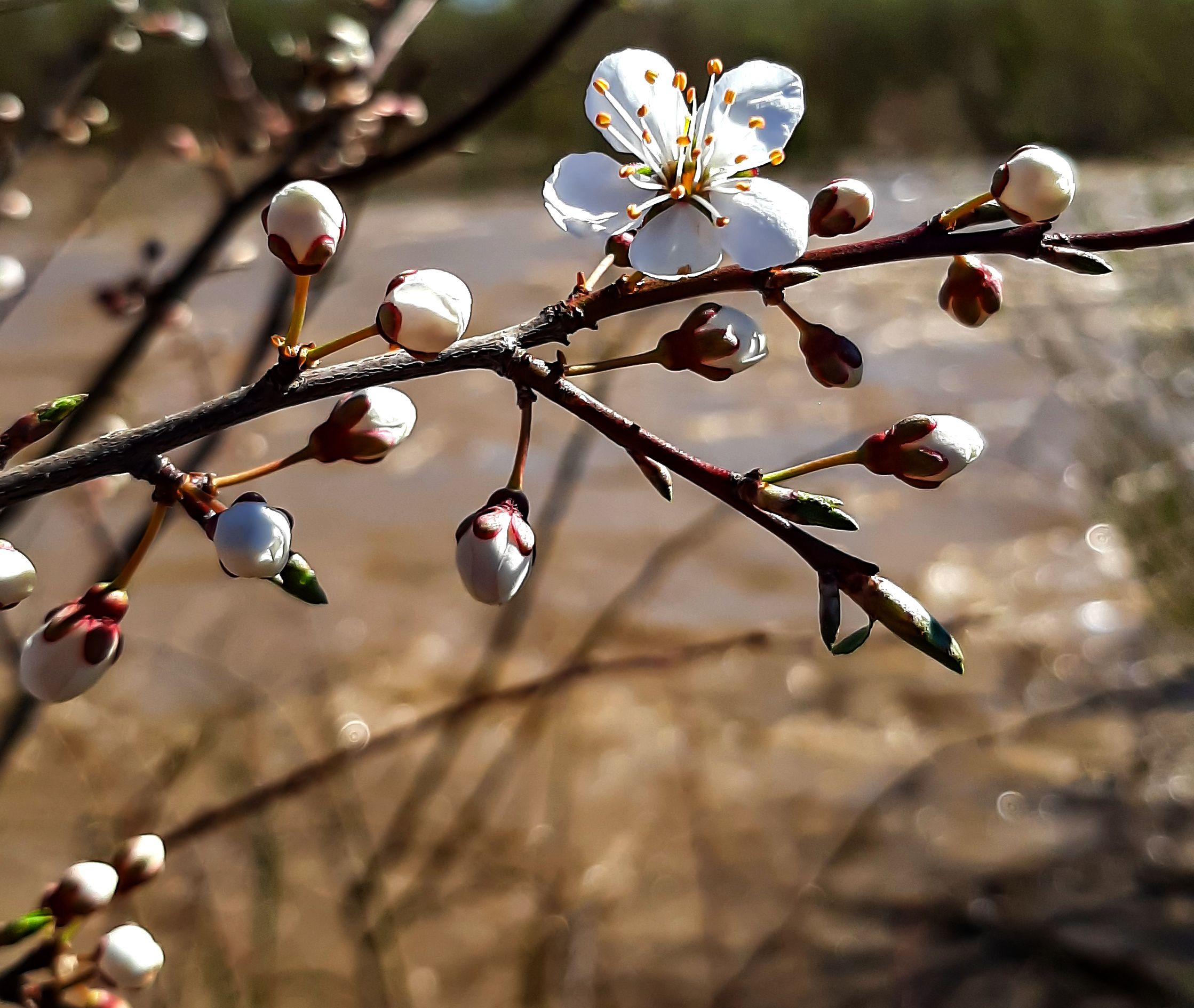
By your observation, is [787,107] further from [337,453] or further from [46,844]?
[46,844]

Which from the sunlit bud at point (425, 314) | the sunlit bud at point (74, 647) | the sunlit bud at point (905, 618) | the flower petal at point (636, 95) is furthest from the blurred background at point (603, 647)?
the sunlit bud at point (905, 618)

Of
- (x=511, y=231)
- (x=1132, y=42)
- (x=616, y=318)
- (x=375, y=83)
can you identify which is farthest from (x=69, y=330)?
(x=1132, y=42)

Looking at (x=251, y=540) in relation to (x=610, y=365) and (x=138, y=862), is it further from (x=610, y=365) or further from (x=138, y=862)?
(x=138, y=862)

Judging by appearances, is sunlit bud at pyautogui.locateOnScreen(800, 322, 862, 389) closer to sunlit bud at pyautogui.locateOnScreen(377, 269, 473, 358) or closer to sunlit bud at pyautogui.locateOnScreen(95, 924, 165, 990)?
sunlit bud at pyautogui.locateOnScreen(377, 269, 473, 358)

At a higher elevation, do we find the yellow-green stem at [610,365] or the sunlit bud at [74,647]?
the yellow-green stem at [610,365]

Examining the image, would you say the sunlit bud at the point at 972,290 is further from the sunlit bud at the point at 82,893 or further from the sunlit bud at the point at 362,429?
the sunlit bud at the point at 82,893
